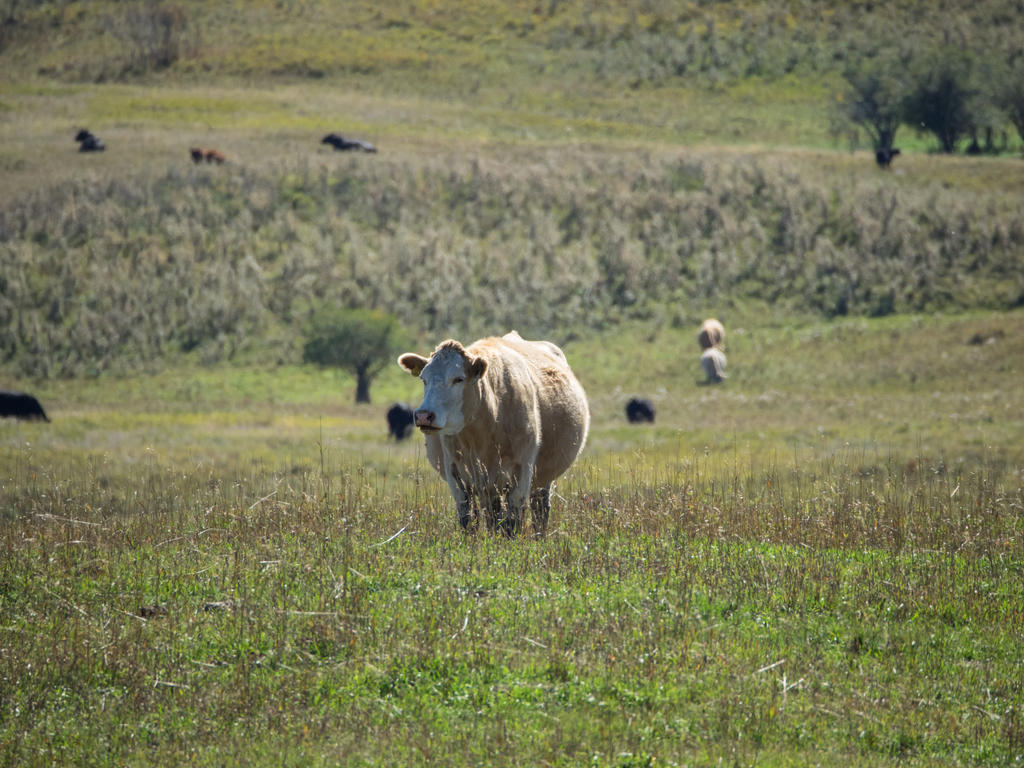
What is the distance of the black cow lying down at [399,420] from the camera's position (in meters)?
30.1

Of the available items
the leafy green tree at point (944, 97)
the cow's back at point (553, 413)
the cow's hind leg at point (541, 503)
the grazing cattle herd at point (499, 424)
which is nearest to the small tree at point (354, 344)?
the grazing cattle herd at point (499, 424)

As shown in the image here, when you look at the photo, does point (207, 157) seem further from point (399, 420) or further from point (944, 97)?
point (944, 97)

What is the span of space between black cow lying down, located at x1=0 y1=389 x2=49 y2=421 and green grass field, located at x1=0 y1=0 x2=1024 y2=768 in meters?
1.53

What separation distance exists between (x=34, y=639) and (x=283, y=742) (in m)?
2.37

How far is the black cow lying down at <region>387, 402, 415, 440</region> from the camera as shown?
30141 millimetres

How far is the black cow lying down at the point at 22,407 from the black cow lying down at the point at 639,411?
1777 centimetres

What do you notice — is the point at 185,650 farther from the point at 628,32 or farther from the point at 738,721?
the point at 628,32

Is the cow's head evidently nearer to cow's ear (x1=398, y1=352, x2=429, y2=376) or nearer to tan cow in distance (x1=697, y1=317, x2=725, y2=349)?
cow's ear (x1=398, y1=352, x2=429, y2=376)

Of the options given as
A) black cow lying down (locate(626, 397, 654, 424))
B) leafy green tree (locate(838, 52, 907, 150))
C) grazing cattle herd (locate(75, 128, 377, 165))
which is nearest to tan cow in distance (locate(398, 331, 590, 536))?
black cow lying down (locate(626, 397, 654, 424))

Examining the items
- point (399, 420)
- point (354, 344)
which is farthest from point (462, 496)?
point (354, 344)

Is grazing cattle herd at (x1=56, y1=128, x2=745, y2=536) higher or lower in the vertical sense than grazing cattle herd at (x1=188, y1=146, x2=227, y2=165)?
lower

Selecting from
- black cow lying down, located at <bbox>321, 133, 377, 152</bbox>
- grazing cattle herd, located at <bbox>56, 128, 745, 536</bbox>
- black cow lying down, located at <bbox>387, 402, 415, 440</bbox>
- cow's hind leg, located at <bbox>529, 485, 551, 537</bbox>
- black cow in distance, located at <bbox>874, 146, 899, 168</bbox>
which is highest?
black cow in distance, located at <bbox>874, 146, 899, 168</bbox>

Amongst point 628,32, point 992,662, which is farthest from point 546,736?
point 628,32

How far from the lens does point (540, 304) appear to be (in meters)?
48.3
